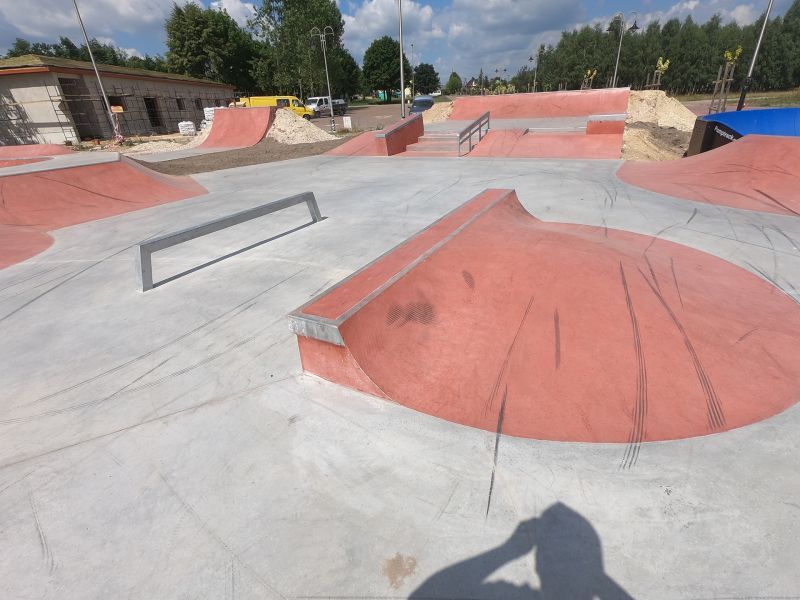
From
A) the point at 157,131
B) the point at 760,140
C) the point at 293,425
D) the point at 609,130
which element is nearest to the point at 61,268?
the point at 293,425

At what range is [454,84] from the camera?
385 ft

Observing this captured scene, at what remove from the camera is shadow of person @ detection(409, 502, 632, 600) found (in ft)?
5.87

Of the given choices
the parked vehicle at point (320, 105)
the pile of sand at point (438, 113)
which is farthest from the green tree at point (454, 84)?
the pile of sand at point (438, 113)

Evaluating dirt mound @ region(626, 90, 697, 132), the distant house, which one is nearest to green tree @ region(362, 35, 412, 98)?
the distant house

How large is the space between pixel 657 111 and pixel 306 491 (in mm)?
28075

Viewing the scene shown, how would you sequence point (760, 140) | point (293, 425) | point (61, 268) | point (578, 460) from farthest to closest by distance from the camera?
point (760, 140), point (61, 268), point (293, 425), point (578, 460)

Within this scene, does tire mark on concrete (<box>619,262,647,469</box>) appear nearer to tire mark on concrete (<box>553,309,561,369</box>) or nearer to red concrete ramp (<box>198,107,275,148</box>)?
tire mark on concrete (<box>553,309,561,369</box>)

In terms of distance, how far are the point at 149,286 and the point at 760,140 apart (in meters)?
12.7

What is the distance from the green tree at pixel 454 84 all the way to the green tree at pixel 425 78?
714 centimetres

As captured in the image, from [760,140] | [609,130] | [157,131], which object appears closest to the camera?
[760,140]

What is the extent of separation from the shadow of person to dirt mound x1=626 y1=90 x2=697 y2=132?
26102 mm

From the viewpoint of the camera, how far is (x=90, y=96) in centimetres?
2642

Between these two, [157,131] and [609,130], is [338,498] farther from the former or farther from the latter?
[157,131]

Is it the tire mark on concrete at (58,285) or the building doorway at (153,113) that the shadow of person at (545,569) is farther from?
the building doorway at (153,113)
